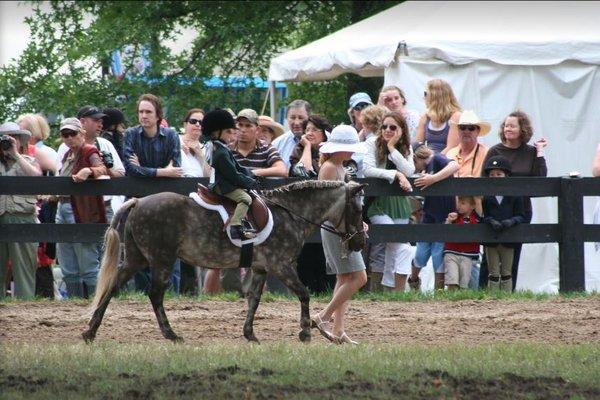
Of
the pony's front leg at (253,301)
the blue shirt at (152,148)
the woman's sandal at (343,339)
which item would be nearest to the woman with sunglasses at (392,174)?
the blue shirt at (152,148)

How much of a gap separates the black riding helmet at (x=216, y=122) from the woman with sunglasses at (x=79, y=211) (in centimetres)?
376

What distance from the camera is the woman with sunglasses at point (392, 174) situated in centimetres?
1552

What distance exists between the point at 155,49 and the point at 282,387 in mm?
16618

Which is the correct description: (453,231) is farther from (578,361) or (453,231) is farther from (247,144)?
(578,361)

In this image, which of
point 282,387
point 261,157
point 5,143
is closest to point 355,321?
point 261,157

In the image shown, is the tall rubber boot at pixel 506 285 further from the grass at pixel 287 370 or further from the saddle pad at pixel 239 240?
the saddle pad at pixel 239 240

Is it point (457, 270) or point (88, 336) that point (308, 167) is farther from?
point (88, 336)

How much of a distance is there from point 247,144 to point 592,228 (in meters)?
3.94

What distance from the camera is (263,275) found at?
40.4ft

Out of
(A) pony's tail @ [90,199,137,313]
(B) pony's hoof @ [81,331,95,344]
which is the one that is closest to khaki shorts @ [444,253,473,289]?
(A) pony's tail @ [90,199,137,313]

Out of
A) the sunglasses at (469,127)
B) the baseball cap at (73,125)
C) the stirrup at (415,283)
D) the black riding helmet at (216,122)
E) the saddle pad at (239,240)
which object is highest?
the black riding helmet at (216,122)

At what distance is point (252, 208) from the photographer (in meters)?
12.1

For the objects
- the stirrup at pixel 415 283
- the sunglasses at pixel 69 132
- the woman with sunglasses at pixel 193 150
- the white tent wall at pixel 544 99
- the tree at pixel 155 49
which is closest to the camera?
the sunglasses at pixel 69 132

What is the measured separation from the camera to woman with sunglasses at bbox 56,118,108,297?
15.4 m
